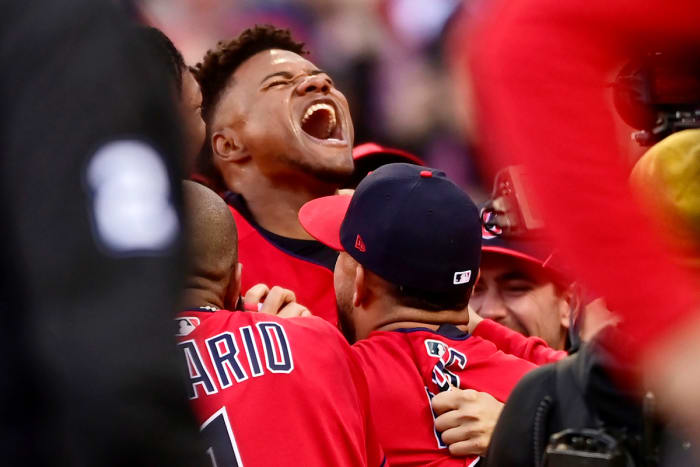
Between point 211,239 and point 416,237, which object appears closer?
point 211,239

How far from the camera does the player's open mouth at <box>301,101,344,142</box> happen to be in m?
3.56

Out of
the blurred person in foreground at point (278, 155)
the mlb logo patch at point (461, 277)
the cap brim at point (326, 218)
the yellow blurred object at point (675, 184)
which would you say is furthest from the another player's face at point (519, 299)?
the yellow blurred object at point (675, 184)

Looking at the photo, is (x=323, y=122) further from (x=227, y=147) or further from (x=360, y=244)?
(x=360, y=244)

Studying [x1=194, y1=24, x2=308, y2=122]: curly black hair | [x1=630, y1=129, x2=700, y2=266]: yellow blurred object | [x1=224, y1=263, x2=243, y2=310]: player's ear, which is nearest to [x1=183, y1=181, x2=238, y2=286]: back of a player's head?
[x1=224, y1=263, x2=243, y2=310]: player's ear

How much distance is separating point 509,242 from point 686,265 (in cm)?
232

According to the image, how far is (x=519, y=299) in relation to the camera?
367cm

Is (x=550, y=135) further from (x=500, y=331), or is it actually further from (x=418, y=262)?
(x=500, y=331)

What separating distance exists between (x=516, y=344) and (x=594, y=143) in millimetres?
1857

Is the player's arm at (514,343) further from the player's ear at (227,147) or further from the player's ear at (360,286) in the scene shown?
the player's ear at (227,147)

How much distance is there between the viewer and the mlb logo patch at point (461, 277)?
8.76ft

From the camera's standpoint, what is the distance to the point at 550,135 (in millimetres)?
1201

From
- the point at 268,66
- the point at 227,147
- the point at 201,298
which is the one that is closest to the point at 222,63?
the point at 268,66

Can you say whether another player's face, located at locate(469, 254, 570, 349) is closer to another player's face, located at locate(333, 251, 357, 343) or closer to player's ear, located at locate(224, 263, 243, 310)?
another player's face, located at locate(333, 251, 357, 343)

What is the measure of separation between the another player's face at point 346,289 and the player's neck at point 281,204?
2.38 ft
